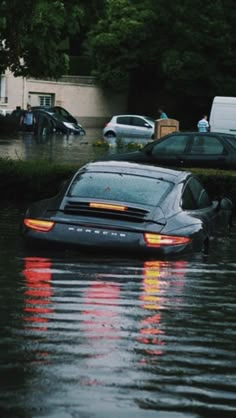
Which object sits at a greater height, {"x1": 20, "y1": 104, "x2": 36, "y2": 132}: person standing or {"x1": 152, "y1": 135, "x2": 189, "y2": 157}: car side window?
{"x1": 152, "y1": 135, "x2": 189, "y2": 157}: car side window

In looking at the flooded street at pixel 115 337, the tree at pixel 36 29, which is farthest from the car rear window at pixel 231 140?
the flooded street at pixel 115 337

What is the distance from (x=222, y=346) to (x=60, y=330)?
45.9 inches

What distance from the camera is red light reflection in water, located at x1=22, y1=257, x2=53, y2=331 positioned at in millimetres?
7016

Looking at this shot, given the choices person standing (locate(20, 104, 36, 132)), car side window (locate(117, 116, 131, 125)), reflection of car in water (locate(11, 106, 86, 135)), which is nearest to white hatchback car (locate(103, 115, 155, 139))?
car side window (locate(117, 116, 131, 125))

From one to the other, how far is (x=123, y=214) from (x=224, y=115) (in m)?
24.7

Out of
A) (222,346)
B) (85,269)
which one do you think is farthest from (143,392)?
(85,269)

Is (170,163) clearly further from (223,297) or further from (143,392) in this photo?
(143,392)

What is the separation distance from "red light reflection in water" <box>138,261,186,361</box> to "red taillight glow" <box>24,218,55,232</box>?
108 centimetres

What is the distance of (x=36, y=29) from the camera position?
1900cm

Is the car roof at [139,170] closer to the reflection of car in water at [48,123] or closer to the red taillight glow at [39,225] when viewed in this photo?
the red taillight glow at [39,225]

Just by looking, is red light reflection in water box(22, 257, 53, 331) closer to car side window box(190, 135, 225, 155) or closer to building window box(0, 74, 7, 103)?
car side window box(190, 135, 225, 155)

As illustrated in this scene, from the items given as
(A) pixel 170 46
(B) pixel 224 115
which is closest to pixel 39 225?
(B) pixel 224 115

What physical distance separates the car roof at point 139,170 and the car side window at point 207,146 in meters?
9.59

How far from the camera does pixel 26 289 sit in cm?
821
